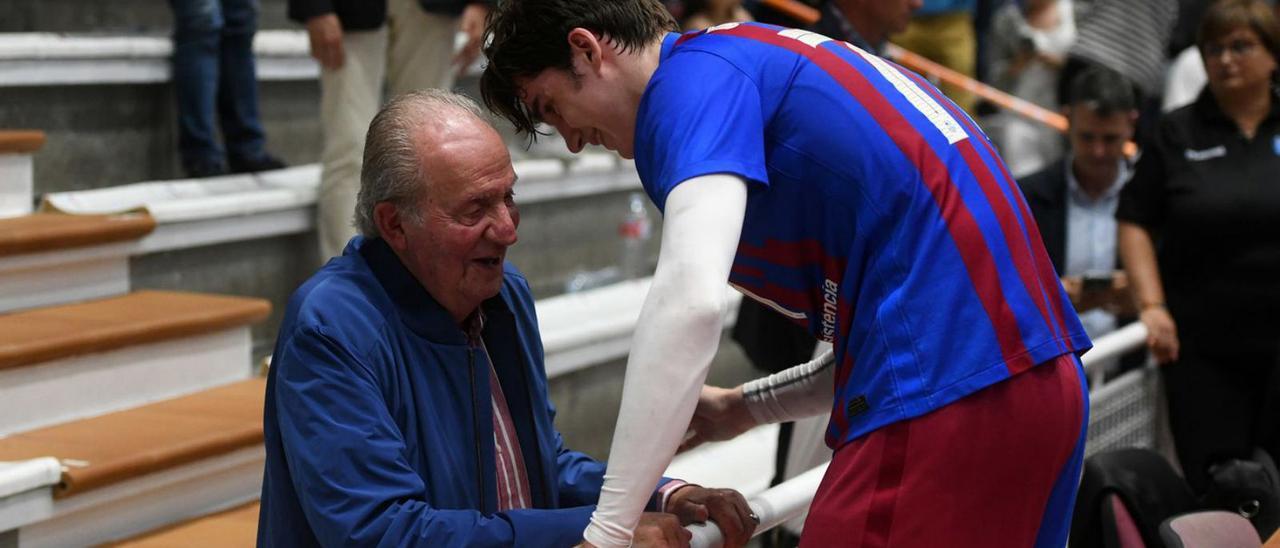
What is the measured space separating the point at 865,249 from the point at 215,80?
2.61 meters

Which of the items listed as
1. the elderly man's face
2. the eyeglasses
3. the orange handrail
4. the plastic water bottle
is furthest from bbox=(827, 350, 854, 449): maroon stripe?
the plastic water bottle

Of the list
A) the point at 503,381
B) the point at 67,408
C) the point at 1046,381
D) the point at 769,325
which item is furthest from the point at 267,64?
the point at 1046,381

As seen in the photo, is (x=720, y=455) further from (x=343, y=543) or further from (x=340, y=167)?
(x=343, y=543)

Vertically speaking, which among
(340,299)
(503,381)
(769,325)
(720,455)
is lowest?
(720,455)

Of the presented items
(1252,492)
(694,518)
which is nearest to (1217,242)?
(1252,492)

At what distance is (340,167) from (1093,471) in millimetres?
2072

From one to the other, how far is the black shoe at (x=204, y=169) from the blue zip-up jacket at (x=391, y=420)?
212 centimetres

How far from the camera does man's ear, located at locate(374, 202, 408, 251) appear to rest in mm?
1844

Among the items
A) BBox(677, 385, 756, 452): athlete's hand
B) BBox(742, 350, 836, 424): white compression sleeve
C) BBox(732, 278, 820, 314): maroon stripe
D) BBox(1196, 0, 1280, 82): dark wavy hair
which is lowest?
BBox(677, 385, 756, 452): athlete's hand

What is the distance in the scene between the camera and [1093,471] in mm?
2408

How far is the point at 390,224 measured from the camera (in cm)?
185

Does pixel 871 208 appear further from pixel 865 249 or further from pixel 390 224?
pixel 390 224

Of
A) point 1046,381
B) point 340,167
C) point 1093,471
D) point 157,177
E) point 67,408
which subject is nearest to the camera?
point 1046,381

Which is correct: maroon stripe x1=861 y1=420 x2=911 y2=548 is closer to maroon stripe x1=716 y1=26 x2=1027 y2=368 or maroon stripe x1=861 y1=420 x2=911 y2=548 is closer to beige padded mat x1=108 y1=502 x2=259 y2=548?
maroon stripe x1=716 y1=26 x2=1027 y2=368
